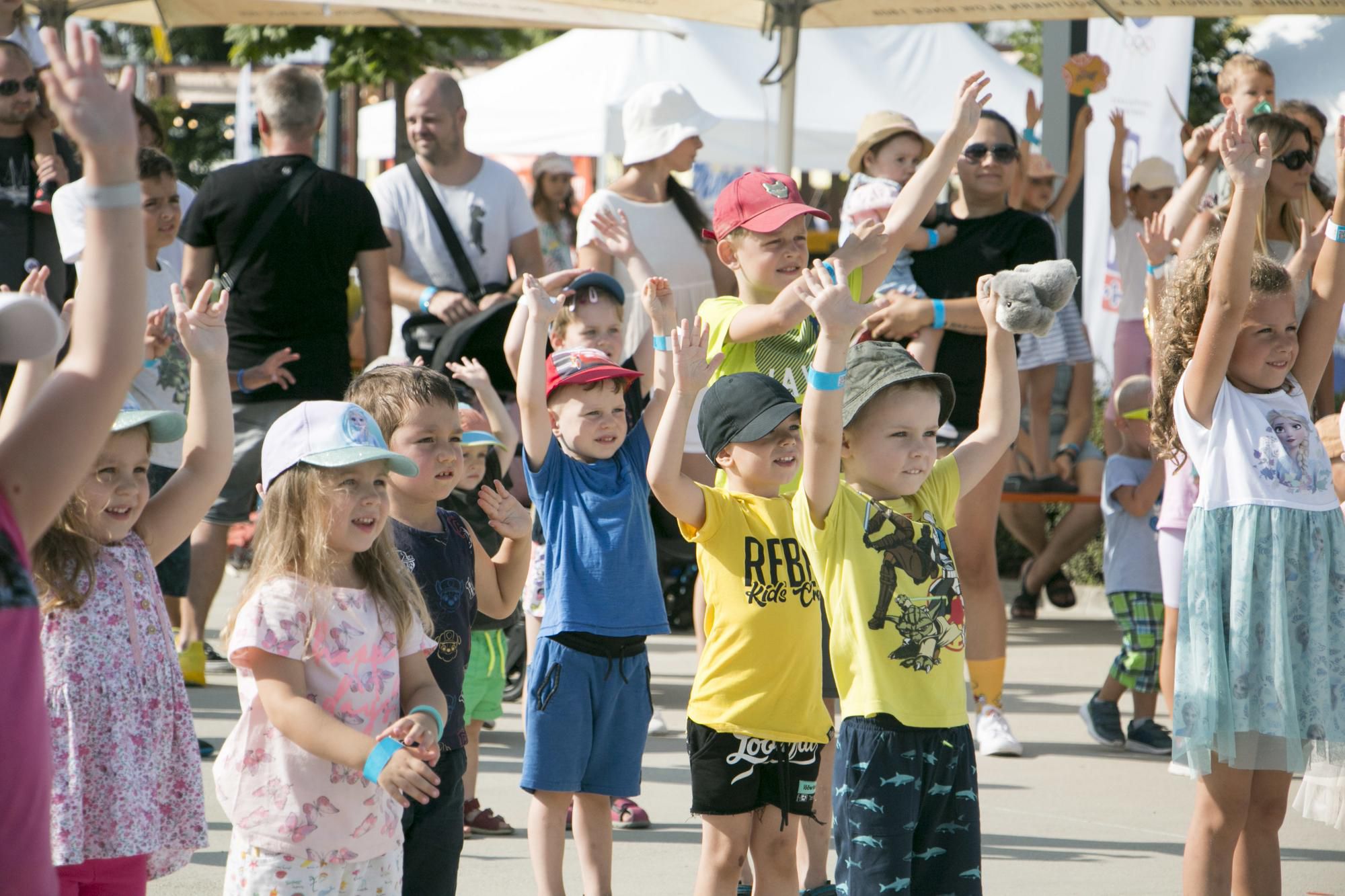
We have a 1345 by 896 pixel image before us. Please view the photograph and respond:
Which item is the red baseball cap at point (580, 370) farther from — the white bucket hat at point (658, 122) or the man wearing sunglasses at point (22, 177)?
the man wearing sunglasses at point (22, 177)

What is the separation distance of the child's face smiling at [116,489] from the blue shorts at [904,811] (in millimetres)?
1585

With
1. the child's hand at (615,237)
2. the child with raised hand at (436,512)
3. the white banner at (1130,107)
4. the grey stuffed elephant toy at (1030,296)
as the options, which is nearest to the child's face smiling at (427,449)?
the child with raised hand at (436,512)

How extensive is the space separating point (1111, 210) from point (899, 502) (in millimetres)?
5345

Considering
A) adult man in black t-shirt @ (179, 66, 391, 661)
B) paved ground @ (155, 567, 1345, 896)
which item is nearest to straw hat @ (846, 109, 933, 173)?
adult man in black t-shirt @ (179, 66, 391, 661)

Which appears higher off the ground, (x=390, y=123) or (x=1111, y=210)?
(x=390, y=123)

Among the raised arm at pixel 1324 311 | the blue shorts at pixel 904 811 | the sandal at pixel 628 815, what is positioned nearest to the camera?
the blue shorts at pixel 904 811

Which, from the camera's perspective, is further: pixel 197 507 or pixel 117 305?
pixel 197 507

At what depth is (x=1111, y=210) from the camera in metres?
8.45

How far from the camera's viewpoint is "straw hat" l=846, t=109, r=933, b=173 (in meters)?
6.04

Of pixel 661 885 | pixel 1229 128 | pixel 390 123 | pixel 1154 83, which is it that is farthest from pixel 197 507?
pixel 390 123

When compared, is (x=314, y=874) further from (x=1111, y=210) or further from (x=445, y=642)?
(x=1111, y=210)

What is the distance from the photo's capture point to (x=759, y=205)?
4.41 m

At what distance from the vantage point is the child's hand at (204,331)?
2.93m

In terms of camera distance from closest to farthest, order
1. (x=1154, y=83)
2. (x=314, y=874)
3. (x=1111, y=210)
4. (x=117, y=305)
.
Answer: (x=117, y=305) → (x=314, y=874) → (x=1111, y=210) → (x=1154, y=83)
